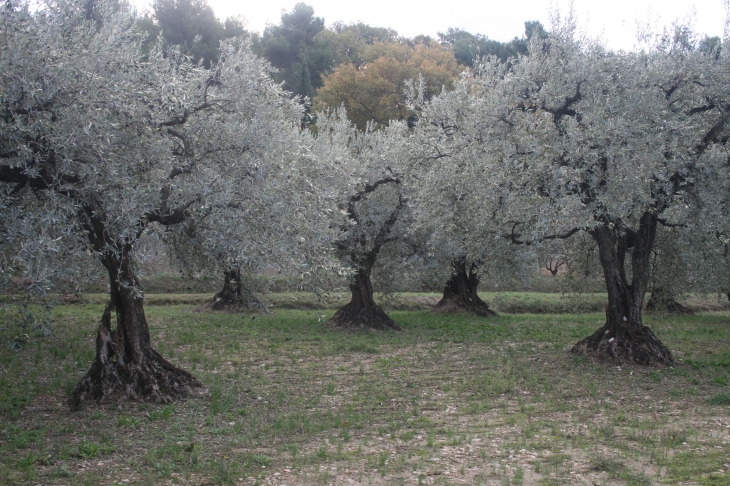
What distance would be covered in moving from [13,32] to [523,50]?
151 ft

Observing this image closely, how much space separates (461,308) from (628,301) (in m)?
14.2

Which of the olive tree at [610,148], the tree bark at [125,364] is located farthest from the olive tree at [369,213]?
the tree bark at [125,364]

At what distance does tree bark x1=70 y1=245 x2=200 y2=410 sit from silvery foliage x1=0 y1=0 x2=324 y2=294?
70.0 inches

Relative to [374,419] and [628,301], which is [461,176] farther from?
[374,419]

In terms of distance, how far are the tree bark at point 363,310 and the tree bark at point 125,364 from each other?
11.7 metres

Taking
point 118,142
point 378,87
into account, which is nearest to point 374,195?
point 118,142

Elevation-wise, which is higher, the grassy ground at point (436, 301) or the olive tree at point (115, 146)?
the olive tree at point (115, 146)

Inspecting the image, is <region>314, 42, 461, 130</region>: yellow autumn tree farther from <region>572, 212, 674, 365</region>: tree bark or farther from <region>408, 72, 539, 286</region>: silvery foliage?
<region>572, 212, 674, 365</region>: tree bark

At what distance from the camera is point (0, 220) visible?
26.3ft

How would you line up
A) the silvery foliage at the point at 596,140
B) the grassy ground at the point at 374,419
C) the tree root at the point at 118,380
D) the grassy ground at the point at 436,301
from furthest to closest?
1. the grassy ground at the point at 436,301
2. the silvery foliage at the point at 596,140
3. the tree root at the point at 118,380
4. the grassy ground at the point at 374,419

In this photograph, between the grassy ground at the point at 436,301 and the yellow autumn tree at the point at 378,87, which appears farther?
the yellow autumn tree at the point at 378,87

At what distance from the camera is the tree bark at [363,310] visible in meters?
22.6

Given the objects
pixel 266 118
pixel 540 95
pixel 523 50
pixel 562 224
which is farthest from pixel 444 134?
pixel 523 50

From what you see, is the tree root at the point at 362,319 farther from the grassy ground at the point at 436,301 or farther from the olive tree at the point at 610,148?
the olive tree at the point at 610,148
